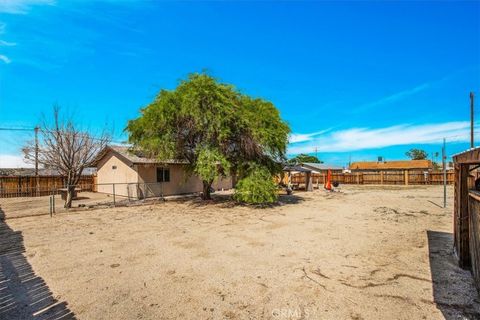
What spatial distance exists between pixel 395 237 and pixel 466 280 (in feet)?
10.2

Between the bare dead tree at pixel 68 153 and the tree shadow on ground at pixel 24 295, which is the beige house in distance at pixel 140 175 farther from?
the tree shadow on ground at pixel 24 295

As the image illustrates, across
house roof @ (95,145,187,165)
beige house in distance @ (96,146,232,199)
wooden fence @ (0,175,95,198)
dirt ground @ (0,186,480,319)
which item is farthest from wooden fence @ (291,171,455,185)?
dirt ground @ (0,186,480,319)

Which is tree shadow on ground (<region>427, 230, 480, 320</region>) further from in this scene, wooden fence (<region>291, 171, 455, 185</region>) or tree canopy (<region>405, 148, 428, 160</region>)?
tree canopy (<region>405, 148, 428, 160</region>)

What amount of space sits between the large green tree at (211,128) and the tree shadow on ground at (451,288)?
878 cm

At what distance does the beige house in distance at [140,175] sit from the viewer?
57.1 ft

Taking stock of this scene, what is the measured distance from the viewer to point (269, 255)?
5945 millimetres

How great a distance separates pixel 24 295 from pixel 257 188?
407 inches

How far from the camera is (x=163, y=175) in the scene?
19016mm

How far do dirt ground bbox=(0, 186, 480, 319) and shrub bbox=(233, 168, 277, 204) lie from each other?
425 centimetres

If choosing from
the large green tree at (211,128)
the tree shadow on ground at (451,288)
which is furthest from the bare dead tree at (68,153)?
the tree shadow on ground at (451,288)

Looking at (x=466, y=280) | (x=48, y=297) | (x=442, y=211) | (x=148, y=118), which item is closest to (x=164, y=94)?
(x=148, y=118)

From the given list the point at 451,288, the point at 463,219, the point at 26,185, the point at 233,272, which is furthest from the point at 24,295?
the point at 26,185

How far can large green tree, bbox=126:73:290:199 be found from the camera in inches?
512

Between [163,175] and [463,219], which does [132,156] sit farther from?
[463,219]
